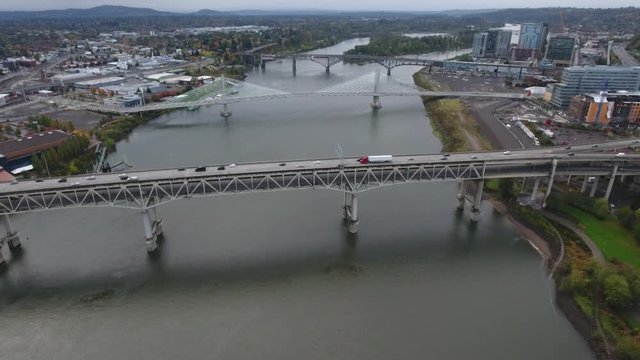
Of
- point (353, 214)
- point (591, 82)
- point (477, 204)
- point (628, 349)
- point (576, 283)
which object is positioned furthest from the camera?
point (591, 82)

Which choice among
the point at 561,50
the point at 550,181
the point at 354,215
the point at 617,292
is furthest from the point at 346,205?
the point at 561,50

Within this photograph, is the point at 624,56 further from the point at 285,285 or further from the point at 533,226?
the point at 285,285

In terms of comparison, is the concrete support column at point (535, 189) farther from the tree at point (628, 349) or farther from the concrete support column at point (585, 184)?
the tree at point (628, 349)

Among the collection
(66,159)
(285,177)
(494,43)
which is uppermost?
(494,43)

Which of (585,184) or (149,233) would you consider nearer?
(149,233)

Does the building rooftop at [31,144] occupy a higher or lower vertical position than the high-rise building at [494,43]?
lower

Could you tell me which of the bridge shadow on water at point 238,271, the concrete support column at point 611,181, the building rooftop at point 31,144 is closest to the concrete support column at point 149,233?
the bridge shadow on water at point 238,271
